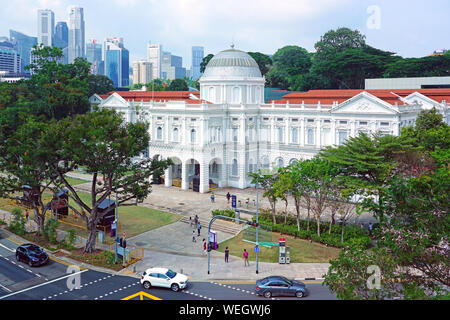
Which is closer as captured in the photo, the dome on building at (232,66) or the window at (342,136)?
the window at (342,136)

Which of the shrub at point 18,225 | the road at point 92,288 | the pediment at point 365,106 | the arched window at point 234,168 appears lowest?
the road at point 92,288

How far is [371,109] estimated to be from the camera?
57.6 metres

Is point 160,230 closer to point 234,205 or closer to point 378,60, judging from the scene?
point 234,205

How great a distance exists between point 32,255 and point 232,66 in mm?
44509

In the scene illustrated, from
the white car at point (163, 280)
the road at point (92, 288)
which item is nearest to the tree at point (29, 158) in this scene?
the road at point (92, 288)

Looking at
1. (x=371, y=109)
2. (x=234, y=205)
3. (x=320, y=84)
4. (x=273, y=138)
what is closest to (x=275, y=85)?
(x=320, y=84)

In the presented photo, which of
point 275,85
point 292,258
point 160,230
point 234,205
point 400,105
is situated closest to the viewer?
point 292,258

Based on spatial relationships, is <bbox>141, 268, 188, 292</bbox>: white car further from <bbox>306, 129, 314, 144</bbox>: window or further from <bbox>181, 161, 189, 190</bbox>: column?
<bbox>306, 129, 314, 144</bbox>: window

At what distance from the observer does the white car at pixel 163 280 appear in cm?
3234

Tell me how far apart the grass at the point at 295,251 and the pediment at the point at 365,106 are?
2262cm

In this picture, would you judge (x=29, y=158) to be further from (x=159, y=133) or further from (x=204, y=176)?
(x=159, y=133)

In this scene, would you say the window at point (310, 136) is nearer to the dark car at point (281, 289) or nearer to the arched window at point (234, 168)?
the arched window at point (234, 168)

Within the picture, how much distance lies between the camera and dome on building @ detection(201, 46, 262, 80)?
233ft

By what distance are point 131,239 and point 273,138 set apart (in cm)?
3114
